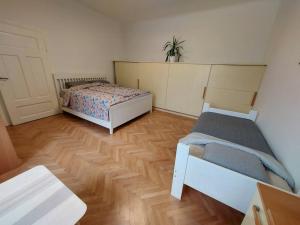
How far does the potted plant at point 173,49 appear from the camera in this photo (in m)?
3.36

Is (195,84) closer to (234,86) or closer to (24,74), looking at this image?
(234,86)

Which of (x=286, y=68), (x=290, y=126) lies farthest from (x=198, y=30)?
(x=290, y=126)

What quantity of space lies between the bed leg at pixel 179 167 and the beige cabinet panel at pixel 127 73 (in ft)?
10.0

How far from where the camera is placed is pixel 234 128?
1.74 m

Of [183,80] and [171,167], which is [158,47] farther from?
[171,167]

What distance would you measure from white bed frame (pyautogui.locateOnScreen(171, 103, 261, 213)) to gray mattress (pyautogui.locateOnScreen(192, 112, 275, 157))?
53 cm

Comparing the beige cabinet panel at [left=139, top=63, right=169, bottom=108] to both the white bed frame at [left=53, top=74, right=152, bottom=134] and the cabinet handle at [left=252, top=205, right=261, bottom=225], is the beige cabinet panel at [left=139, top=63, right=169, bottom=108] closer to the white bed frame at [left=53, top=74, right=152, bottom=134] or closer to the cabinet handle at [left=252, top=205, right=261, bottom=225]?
the white bed frame at [left=53, top=74, right=152, bottom=134]

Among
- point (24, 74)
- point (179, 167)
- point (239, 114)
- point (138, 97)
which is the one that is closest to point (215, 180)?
point (179, 167)

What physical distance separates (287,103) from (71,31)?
3.96m

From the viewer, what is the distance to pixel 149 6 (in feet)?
9.70

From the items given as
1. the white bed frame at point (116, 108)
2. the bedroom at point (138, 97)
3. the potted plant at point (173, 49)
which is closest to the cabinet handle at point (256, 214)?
the bedroom at point (138, 97)

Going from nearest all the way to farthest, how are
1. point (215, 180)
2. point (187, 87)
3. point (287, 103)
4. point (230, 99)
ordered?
point (215, 180) < point (287, 103) < point (230, 99) < point (187, 87)

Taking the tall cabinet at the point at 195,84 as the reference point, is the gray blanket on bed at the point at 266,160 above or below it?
below

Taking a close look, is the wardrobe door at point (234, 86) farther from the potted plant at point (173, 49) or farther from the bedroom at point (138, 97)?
the potted plant at point (173, 49)
